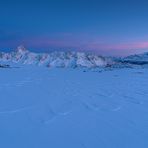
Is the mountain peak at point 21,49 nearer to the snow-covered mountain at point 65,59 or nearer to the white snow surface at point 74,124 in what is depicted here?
the snow-covered mountain at point 65,59

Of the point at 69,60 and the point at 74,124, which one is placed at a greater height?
the point at 74,124

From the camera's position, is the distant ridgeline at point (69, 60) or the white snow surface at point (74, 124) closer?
the white snow surface at point (74, 124)

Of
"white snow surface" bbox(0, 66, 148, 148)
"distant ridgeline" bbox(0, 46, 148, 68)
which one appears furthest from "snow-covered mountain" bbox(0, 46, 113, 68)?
"white snow surface" bbox(0, 66, 148, 148)

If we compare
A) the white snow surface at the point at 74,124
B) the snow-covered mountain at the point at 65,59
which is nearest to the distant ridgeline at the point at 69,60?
the snow-covered mountain at the point at 65,59

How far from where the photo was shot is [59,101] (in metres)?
8.82

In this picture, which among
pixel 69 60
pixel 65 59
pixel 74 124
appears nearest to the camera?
pixel 74 124

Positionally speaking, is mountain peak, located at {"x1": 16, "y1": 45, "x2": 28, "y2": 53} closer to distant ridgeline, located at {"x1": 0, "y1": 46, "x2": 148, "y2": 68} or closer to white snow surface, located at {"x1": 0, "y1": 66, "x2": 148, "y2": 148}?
distant ridgeline, located at {"x1": 0, "y1": 46, "x2": 148, "y2": 68}

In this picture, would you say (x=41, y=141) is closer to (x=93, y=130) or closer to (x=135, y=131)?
(x=93, y=130)

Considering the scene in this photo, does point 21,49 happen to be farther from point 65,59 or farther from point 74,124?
point 74,124

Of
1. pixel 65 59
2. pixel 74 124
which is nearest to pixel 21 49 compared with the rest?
Answer: pixel 65 59

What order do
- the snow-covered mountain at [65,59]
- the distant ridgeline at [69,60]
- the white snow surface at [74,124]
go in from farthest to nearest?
the snow-covered mountain at [65,59] → the distant ridgeline at [69,60] → the white snow surface at [74,124]

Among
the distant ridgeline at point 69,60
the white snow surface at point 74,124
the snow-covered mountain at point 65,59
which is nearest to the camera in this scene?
the white snow surface at point 74,124

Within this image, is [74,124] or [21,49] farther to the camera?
[21,49]

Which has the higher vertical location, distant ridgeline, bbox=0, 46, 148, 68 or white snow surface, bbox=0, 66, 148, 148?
white snow surface, bbox=0, 66, 148, 148
